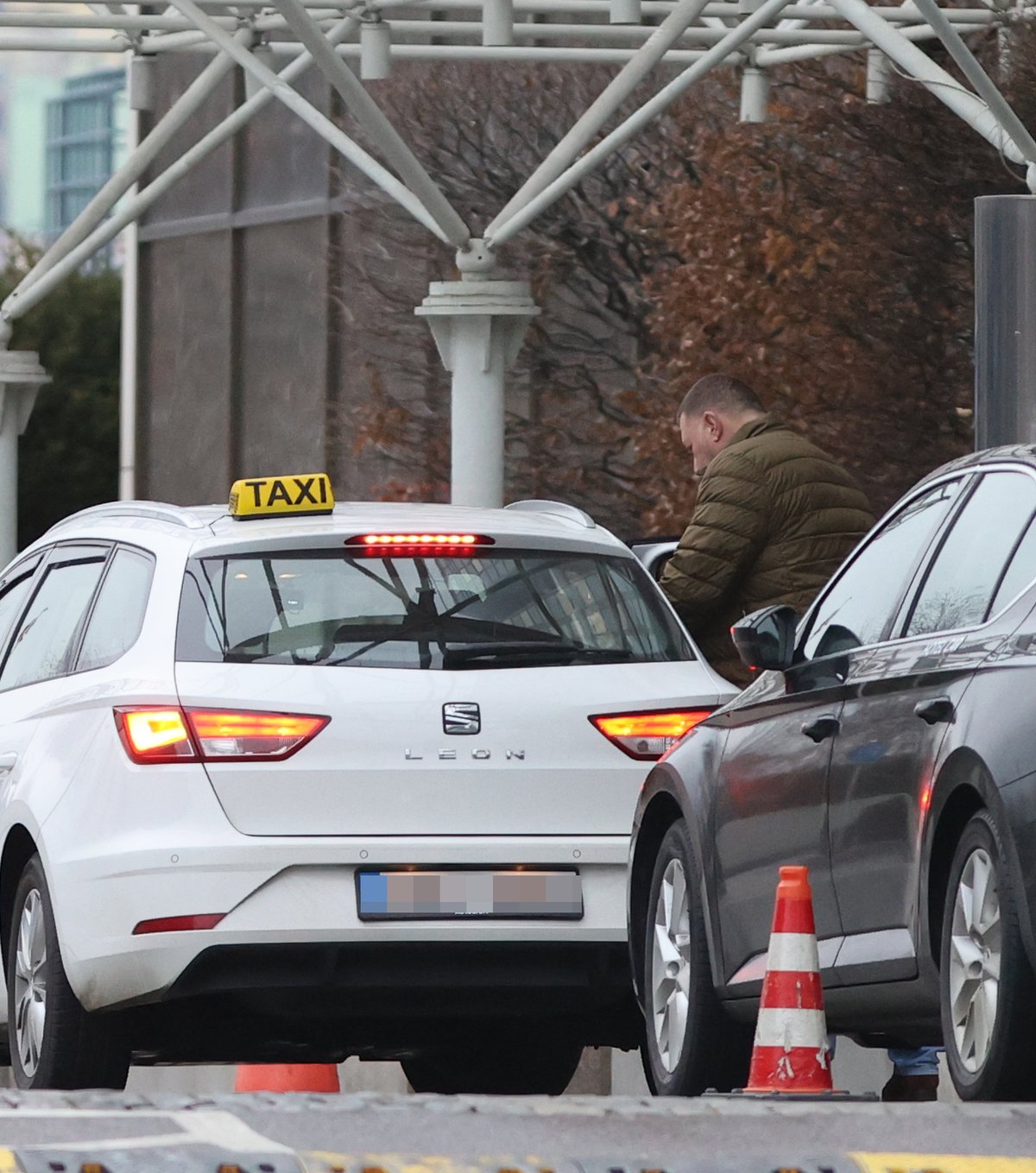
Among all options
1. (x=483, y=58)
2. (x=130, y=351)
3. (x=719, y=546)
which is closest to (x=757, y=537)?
(x=719, y=546)

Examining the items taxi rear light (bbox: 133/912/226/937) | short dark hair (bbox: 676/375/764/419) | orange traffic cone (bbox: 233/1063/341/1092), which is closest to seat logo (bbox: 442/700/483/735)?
taxi rear light (bbox: 133/912/226/937)

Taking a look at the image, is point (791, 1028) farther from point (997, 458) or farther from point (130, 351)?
point (130, 351)

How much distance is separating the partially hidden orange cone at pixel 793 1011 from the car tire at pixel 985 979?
52cm

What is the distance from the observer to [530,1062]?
9.74 meters

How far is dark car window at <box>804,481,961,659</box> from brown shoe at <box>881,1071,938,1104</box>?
1627 mm

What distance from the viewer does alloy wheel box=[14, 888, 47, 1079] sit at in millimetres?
7922

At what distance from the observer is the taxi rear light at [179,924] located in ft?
24.3

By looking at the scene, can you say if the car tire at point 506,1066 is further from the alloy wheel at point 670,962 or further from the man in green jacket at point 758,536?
the alloy wheel at point 670,962

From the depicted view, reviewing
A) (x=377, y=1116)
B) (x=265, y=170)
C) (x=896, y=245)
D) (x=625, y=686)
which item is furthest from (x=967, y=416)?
(x=265, y=170)

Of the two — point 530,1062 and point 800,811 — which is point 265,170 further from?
point 800,811

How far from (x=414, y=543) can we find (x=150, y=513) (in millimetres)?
922

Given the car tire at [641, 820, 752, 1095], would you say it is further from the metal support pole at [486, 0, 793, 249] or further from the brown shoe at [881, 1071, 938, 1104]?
the metal support pole at [486, 0, 793, 249]

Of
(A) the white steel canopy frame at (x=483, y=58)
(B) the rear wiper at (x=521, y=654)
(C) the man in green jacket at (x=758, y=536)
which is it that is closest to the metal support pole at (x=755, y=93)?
(A) the white steel canopy frame at (x=483, y=58)

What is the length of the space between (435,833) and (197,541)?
1.04 meters
